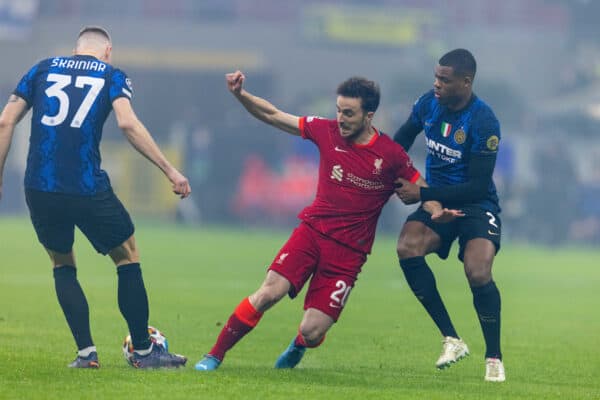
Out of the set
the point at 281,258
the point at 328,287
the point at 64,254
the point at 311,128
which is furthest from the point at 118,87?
the point at 328,287

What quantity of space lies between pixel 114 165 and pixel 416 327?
110ft

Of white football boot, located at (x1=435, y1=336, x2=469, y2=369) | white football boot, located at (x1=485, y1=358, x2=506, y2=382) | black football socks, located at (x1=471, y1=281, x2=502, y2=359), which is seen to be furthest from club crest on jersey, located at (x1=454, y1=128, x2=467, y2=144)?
white football boot, located at (x1=485, y1=358, x2=506, y2=382)

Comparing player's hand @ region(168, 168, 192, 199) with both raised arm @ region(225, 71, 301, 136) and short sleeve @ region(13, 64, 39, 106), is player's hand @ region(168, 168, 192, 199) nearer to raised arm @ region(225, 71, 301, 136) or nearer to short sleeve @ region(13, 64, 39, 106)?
raised arm @ region(225, 71, 301, 136)

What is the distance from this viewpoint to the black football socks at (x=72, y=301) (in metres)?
9.73

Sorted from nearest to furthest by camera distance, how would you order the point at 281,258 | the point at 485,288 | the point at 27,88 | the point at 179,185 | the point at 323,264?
the point at 179,185, the point at 27,88, the point at 281,258, the point at 323,264, the point at 485,288

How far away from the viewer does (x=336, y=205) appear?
9.97 m

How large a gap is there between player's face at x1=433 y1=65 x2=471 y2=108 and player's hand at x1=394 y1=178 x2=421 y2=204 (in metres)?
0.69

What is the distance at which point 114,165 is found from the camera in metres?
46.7

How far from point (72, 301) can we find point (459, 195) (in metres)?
2.87

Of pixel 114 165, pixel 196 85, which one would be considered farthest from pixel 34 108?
pixel 196 85

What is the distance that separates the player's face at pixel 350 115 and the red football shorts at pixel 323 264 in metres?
0.76

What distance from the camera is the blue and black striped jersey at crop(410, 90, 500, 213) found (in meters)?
10.1

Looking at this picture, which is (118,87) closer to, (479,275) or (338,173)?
(338,173)

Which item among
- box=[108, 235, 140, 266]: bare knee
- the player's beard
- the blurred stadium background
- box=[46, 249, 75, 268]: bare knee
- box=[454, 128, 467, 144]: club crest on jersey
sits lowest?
box=[46, 249, 75, 268]: bare knee
